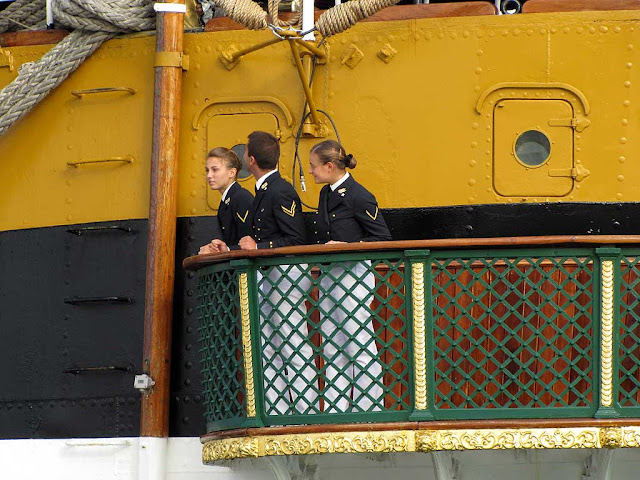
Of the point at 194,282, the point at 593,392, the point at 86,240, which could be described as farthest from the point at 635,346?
the point at 86,240

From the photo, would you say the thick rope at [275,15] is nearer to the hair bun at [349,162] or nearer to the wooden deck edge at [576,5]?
the hair bun at [349,162]

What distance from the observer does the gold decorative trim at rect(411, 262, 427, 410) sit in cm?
949

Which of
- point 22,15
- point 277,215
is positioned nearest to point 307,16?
point 277,215

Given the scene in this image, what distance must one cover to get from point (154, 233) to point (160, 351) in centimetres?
83

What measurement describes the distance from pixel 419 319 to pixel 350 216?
929 millimetres

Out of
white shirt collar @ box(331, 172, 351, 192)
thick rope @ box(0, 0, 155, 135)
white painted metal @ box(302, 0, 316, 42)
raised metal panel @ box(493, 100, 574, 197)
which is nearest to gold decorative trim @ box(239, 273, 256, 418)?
white shirt collar @ box(331, 172, 351, 192)

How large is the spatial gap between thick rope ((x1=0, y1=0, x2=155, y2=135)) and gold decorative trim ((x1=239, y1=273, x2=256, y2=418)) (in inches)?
98.2

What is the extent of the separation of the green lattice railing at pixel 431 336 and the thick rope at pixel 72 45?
7.45 feet

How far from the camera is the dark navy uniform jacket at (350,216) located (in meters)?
10.0

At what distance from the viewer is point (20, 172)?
38.1 feet

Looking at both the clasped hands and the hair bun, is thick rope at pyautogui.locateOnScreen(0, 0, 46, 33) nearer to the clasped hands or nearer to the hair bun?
the clasped hands

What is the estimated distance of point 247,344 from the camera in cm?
983

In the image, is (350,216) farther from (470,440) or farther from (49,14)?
(49,14)

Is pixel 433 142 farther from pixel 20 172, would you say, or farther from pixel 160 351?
pixel 20 172
